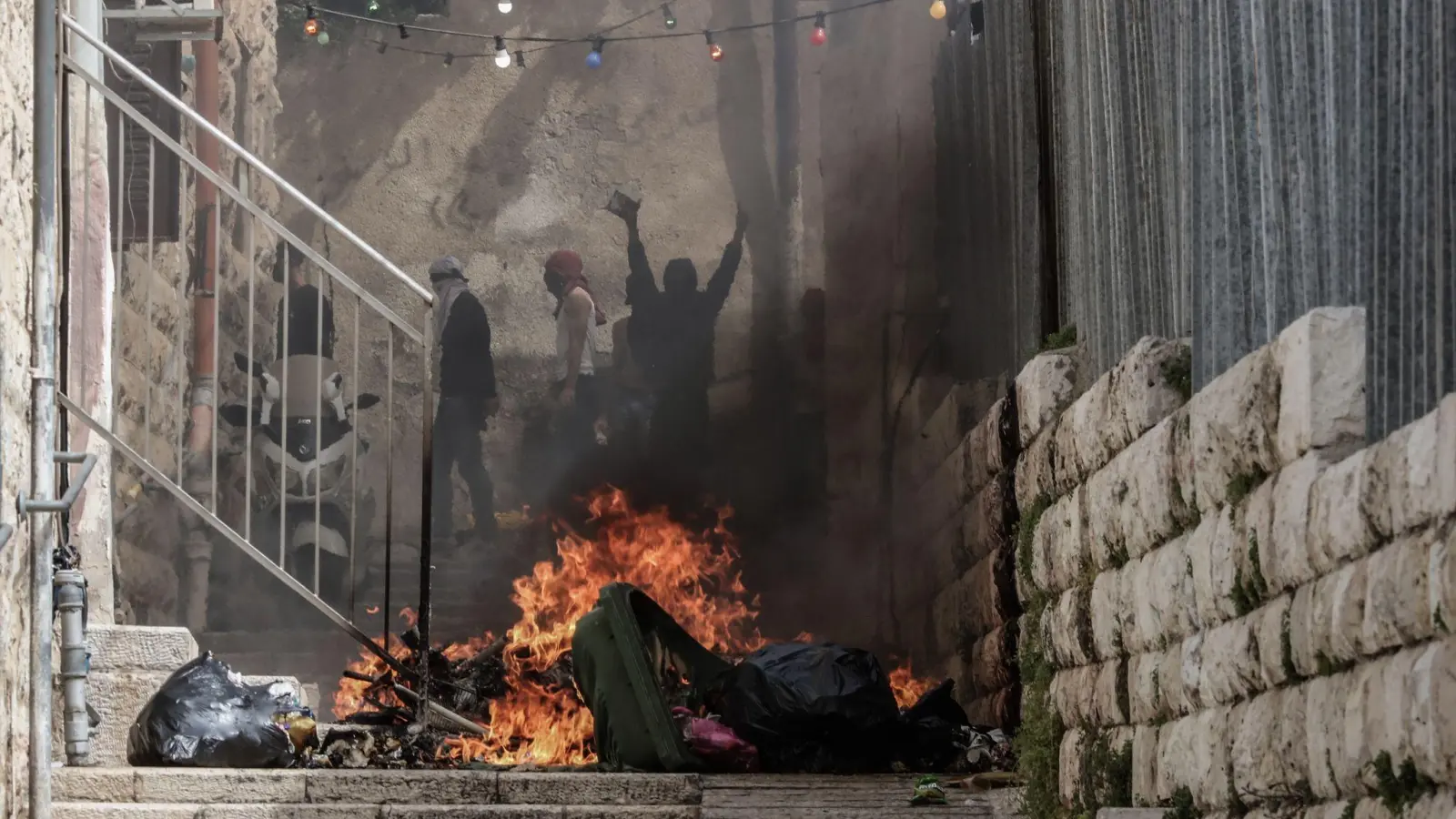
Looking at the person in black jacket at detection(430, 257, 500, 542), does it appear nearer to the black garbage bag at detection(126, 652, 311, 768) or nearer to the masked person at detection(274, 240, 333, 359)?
the masked person at detection(274, 240, 333, 359)

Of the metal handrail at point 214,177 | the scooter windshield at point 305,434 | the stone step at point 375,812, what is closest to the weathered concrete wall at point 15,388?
the stone step at point 375,812

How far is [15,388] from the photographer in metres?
6.07

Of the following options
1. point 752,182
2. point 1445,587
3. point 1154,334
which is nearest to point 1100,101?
point 1154,334

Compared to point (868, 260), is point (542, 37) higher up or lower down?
higher up

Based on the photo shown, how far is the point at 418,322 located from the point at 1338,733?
1362 cm

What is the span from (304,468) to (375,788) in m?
7.05

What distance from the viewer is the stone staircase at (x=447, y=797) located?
755 centimetres

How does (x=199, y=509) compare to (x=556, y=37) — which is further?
(x=556, y=37)

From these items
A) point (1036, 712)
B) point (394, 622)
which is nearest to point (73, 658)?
point (1036, 712)

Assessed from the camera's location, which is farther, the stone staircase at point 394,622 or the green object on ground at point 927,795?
the stone staircase at point 394,622

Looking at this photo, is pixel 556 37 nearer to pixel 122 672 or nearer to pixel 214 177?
pixel 214 177

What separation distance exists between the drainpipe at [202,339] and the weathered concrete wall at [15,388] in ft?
29.4

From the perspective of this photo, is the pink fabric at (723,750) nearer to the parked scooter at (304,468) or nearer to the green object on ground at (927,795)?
the green object on ground at (927,795)

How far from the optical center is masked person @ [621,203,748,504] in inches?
658
